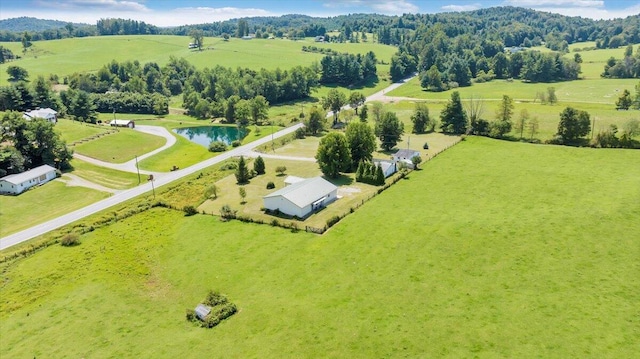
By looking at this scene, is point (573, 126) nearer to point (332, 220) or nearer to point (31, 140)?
point (332, 220)

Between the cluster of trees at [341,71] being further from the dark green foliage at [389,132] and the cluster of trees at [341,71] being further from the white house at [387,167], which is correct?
the white house at [387,167]

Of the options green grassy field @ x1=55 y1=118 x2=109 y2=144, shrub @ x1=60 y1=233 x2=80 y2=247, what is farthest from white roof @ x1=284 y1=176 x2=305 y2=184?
green grassy field @ x1=55 y1=118 x2=109 y2=144

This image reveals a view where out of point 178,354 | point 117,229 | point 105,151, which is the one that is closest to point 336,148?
point 117,229

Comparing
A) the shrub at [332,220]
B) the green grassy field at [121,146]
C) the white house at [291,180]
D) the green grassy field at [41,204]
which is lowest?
the green grassy field at [41,204]

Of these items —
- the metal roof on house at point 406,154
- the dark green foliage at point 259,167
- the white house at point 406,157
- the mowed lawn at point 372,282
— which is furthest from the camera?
the metal roof on house at point 406,154

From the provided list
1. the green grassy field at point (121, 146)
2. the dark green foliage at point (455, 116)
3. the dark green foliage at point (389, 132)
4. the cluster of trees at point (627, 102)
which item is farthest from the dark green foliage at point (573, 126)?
the green grassy field at point (121, 146)

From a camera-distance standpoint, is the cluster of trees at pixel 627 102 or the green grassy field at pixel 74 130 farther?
the cluster of trees at pixel 627 102
